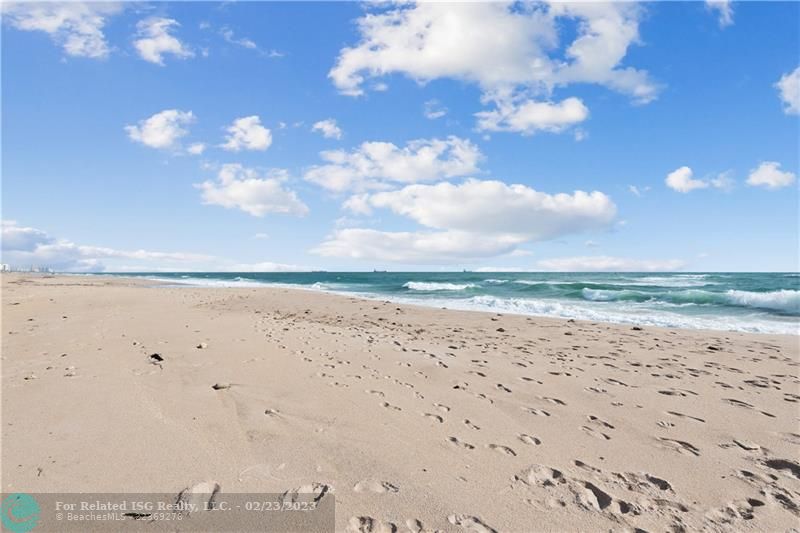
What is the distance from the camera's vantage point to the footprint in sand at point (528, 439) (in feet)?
12.8

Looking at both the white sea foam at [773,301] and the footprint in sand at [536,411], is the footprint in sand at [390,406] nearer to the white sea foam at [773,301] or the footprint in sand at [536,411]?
the footprint in sand at [536,411]

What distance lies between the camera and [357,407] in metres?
4.66

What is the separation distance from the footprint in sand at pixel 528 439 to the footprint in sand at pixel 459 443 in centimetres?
59

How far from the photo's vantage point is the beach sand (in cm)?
294

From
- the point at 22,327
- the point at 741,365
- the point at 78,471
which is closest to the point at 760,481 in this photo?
the point at 741,365

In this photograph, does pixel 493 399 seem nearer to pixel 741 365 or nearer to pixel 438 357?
pixel 438 357

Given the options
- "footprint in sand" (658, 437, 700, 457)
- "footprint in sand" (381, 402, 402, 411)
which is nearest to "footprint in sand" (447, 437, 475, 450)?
"footprint in sand" (381, 402, 402, 411)

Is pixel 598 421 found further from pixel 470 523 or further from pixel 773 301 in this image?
pixel 773 301

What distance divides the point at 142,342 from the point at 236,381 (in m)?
3.45

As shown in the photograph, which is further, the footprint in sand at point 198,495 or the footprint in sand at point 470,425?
the footprint in sand at point 470,425

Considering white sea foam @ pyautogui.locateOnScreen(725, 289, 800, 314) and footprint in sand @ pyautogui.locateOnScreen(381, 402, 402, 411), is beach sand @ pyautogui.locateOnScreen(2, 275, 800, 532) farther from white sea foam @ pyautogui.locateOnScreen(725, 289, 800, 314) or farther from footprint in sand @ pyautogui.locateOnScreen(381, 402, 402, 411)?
white sea foam @ pyautogui.locateOnScreen(725, 289, 800, 314)

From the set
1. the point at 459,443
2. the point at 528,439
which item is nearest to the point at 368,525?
the point at 459,443

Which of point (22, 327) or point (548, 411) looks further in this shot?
point (22, 327)

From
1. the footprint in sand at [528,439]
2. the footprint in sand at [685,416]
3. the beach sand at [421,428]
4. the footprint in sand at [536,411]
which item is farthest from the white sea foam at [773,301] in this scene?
the footprint in sand at [528,439]
